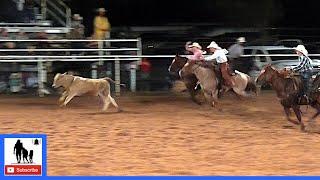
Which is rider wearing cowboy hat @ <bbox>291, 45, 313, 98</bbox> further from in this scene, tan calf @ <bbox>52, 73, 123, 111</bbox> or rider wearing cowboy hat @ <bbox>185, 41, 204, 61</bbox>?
tan calf @ <bbox>52, 73, 123, 111</bbox>

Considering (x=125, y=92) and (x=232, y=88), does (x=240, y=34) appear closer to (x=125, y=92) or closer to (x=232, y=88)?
(x=125, y=92)

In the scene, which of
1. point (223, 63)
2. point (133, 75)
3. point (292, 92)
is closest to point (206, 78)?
point (223, 63)

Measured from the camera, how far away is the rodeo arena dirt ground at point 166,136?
9.10m

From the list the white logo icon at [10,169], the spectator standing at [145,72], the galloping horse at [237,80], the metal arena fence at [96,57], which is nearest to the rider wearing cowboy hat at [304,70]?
the galloping horse at [237,80]

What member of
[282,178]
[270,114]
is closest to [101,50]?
[270,114]

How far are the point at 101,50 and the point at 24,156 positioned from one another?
13.5 meters

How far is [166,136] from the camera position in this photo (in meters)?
12.0

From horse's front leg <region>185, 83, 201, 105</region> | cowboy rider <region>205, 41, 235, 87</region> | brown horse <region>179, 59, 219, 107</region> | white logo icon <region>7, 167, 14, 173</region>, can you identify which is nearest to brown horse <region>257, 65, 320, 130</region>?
cowboy rider <region>205, 41, 235, 87</region>

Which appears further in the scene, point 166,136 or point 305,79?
point 305,79
